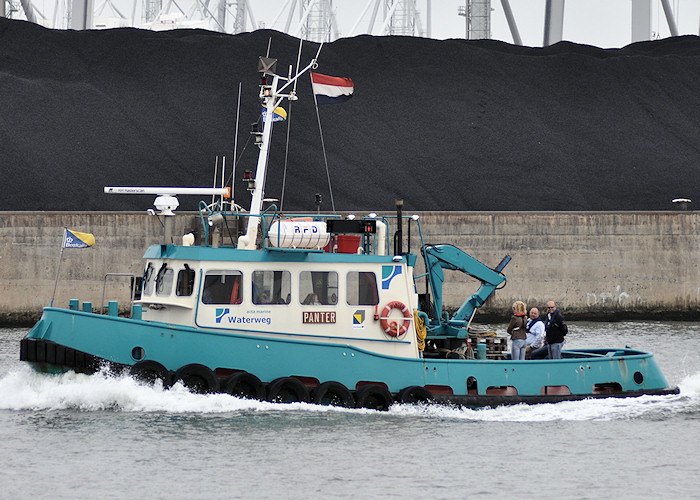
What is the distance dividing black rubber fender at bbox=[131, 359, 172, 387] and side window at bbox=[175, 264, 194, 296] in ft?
3.36

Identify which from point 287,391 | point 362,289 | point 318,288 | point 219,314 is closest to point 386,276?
point 362,289

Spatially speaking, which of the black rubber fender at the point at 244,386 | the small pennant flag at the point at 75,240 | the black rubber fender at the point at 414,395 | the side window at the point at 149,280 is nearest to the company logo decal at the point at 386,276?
the black rubber fender at the point at 414,395

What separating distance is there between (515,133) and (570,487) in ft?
90.8

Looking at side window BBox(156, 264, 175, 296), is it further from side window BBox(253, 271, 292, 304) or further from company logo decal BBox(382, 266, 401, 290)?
company logo decal BBox(382, 266, 401, 290)

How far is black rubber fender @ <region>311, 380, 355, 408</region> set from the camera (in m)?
13.8

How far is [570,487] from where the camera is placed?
1150 centimetres

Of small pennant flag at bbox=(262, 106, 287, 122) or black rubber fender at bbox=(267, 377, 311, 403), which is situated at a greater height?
small pennant flag at bbox=(262, 106, 287, 122)

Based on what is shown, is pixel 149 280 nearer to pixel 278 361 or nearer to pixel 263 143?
pixel 278 361

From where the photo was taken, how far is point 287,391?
13.7 m

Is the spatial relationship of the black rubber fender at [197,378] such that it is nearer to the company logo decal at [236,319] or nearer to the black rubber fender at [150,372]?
the black rubber fender at [150,372]

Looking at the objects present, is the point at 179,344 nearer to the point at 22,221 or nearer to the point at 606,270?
the point at 22,221

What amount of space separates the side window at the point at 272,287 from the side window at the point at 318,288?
19 centimetres

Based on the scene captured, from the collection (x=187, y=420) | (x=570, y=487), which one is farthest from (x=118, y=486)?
(x=570, y=487)

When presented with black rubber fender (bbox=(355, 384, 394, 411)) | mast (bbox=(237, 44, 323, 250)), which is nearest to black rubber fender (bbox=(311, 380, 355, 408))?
black rubber fender (bbox=(355, 384, 394, 411))
